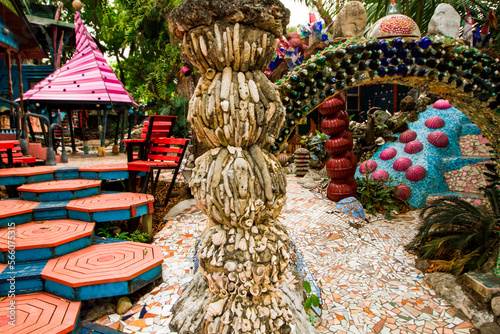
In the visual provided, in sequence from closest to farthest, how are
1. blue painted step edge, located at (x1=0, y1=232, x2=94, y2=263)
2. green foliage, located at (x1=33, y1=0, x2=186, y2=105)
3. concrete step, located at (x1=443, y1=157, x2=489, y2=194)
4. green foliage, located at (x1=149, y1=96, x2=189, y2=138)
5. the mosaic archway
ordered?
blue painted step edge, located at (x1=0, y1=232, x2=94, y2=263) < the mosaic archway < concrete step, located at (x1=443, y1=157, x2=489, y2=194) < green foliage, located at (x1=33, y1=0, x2=186, y2=105) < green foliage, located at (x1=149, y1=96, x2=189, y2=138)

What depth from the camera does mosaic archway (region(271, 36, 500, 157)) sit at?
9.50 ft

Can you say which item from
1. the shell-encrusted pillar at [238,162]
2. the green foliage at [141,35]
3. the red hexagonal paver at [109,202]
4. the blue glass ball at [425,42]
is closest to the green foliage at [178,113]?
the green foliage at [141,35]

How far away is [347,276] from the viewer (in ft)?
11.3

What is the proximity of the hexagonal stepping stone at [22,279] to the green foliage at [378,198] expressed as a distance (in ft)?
16.9

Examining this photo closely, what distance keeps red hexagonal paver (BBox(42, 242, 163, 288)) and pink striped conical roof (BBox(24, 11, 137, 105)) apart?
13.1 ft

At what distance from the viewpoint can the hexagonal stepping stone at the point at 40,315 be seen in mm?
1921

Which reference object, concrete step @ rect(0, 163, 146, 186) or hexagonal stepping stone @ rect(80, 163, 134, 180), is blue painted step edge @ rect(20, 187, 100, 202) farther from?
hexagonal stepping stone @ rect(80, 163, 134, 180)

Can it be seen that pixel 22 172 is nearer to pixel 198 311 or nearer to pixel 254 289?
pixel 198 311

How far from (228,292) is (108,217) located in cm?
232

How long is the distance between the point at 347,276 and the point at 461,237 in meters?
1.62

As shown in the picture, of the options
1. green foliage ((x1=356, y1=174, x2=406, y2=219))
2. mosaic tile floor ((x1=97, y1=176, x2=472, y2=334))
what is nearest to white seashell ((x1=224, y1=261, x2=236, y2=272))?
mosaic tile floor ((x1=97, y1=176, x2=472, y2=334))

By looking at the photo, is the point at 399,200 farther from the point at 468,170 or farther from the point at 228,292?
the point at 228,292

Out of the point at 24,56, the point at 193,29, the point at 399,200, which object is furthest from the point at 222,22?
the point at 24,56

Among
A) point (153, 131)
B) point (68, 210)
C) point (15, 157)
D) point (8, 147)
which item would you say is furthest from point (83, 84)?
point (68, 210)
